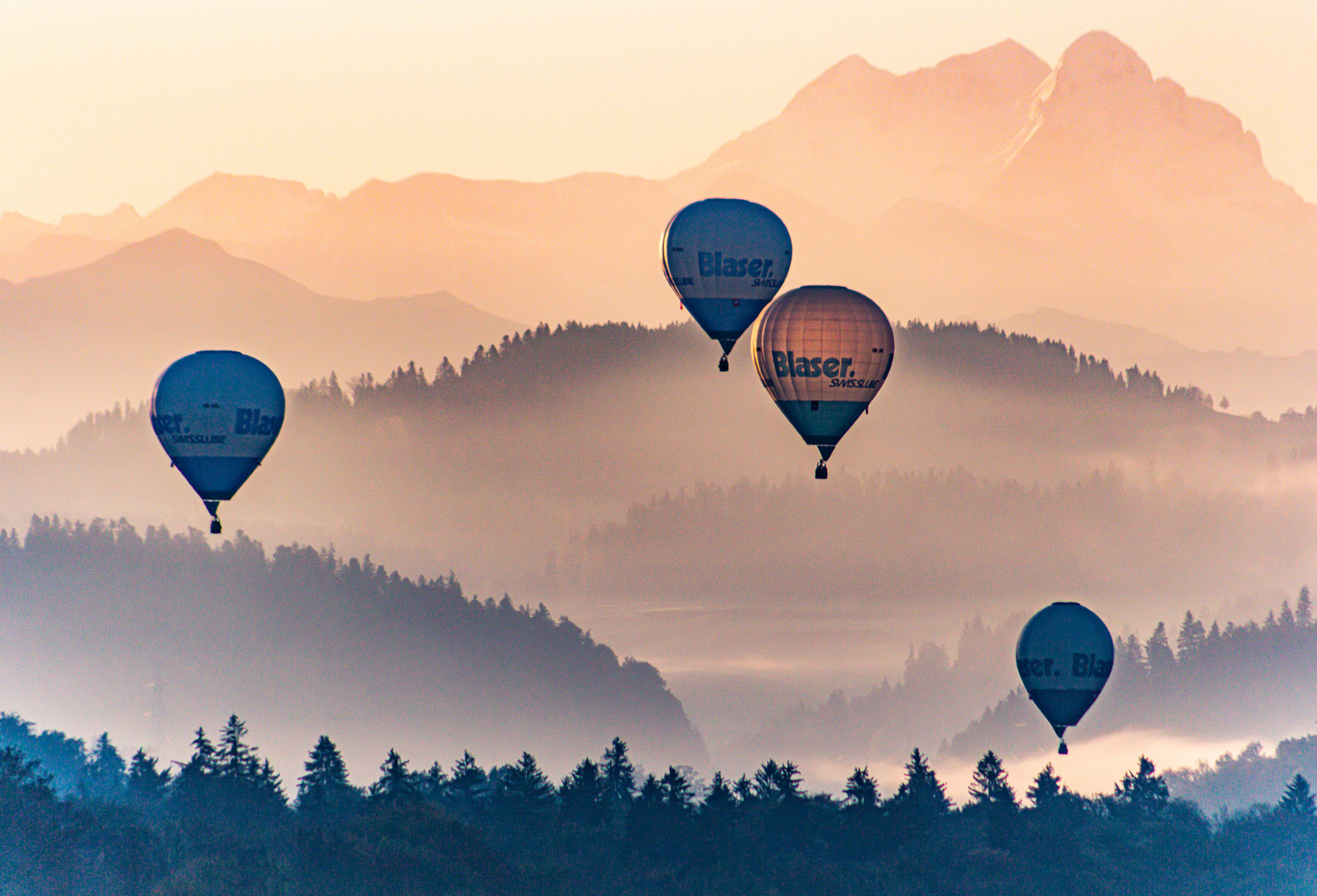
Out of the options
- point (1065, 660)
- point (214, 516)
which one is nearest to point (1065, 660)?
point (1065, 660)

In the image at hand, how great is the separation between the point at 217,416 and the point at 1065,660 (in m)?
61.7

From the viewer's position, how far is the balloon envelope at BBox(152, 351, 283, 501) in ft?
412

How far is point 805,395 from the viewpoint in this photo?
380 ft

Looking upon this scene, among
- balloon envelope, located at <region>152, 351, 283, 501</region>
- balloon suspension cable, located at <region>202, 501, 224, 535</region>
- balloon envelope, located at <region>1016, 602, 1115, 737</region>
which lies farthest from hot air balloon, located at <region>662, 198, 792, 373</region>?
balloon envelope, located at <region>1016, 602, 1115, 737</region>

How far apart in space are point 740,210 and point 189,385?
114 ft

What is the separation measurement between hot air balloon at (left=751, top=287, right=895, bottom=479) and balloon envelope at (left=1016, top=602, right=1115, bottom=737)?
40.4 meters

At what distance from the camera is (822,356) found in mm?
117125

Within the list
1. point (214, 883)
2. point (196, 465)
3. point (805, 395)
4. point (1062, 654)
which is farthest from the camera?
point (214, 883)

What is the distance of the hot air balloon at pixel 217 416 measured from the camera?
125625mm

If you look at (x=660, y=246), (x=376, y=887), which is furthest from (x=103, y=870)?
(x=660, y=246)

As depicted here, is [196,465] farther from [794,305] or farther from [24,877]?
[24,877]

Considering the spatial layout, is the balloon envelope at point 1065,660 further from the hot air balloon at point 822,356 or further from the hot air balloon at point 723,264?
the hot air balloon at point 723,264

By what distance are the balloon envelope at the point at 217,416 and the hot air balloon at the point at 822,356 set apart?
29.5 m

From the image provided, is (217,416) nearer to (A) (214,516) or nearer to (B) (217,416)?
(B) (217,416)
